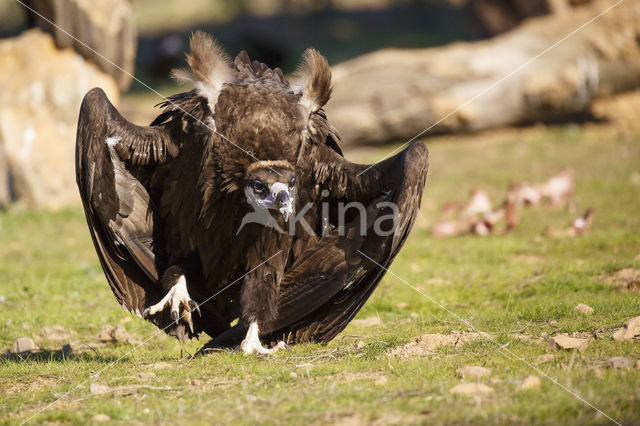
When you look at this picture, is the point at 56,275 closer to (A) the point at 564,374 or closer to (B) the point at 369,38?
(A) the point at 564,374

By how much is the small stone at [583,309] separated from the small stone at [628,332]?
32.2 inches

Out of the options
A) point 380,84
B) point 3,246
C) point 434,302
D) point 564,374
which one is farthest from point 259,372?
point 380,84

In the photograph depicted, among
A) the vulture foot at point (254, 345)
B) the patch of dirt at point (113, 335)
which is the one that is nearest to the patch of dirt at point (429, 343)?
the vulture foot at point (254, 345)

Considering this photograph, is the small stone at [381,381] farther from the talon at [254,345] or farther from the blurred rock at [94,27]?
the blurred rock at [94,27]

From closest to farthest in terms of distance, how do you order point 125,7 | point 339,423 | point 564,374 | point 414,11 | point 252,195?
point 339,423, point 564,374, point 252,195, point 125,7, point 414,11

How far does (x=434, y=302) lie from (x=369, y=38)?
19.6 meters

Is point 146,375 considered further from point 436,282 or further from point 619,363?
point 436,282

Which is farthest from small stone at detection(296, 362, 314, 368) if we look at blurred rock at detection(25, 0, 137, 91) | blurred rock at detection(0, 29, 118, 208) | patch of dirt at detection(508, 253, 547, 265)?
blurred rock at detection(0, 29, 118, 208)

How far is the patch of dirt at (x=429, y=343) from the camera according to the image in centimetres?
506

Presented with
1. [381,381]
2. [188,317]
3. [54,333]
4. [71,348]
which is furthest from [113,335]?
[381,381]

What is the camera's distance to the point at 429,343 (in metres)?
5.26

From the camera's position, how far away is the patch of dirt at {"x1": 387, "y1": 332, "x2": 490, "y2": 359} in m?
5.06

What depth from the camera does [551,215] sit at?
34.7 ft

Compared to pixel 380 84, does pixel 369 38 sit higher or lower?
higher
